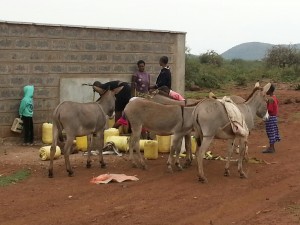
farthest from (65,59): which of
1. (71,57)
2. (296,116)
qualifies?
(296,116)

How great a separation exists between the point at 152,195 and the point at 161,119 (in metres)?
2.12

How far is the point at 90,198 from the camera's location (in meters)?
7.78

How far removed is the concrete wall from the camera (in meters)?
12.2

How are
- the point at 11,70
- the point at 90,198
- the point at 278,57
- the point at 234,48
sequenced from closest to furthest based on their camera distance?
the point at 90,198
the point at 11,70
the point at 278,57
the point at 234,48

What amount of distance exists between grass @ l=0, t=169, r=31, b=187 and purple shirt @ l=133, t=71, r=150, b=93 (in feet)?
13.7

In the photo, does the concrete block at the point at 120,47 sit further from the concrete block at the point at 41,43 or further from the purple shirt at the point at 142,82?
the concrete block at the point at 41,43

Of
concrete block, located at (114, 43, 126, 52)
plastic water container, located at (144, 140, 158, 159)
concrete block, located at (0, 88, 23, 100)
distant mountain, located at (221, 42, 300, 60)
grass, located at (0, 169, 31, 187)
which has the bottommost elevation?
grass, located at (0, 169, 31, 187)

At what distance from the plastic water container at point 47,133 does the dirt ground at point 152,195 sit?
1007mm

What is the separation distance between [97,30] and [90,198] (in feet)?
21.1

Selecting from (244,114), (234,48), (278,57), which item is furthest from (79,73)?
(234,48)

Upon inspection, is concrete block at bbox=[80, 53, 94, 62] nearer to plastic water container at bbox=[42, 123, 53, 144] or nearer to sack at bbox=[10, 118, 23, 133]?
plastic water container at bbox=[42, 123, 53, 144]

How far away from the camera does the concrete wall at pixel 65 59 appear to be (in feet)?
39.9

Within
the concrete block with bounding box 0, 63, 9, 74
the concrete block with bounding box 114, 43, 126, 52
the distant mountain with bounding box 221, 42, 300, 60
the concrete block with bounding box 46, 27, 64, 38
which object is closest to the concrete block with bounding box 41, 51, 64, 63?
the concrete block with bounding box 46, 27, 64, 38

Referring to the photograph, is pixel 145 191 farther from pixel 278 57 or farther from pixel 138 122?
pixel 278 57
